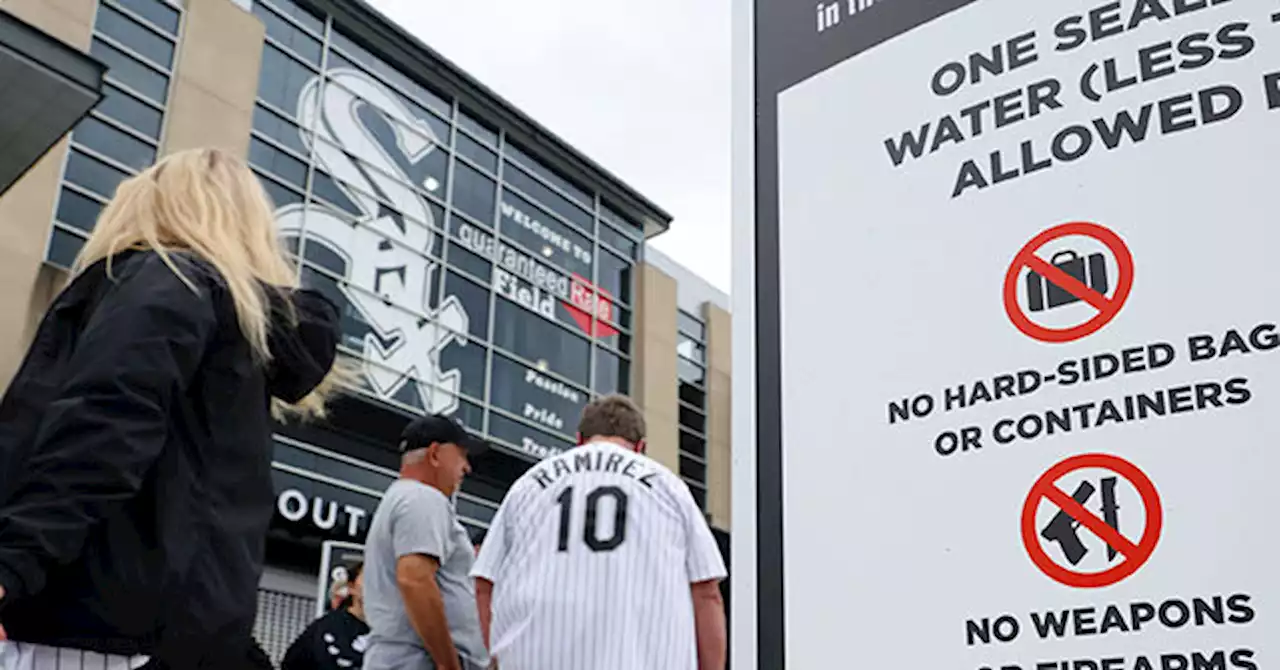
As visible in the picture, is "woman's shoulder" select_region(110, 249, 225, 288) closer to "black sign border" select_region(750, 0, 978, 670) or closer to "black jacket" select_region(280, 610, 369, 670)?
"black sign border" select_region(750, 0, 978, 670)

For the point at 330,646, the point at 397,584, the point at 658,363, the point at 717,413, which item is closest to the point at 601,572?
the point at 397,584

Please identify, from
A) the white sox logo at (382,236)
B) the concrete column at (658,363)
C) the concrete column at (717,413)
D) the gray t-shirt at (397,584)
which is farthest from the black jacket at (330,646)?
the concrete column at (717,413)

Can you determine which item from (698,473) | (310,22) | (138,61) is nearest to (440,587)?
(138,61)

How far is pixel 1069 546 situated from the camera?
98 cm

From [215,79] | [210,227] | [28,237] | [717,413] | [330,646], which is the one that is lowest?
[330,646]

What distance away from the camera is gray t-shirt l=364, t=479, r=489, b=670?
357 centimetres

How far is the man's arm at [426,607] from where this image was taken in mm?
3461

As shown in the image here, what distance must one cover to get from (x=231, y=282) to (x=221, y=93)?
14.4 m

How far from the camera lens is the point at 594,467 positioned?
3.36 m

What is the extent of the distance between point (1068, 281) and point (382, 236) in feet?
54.3

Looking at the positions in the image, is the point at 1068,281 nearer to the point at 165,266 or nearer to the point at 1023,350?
the point at 1023,350

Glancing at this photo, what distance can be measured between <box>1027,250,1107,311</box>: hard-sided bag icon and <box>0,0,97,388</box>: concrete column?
42.2 feet

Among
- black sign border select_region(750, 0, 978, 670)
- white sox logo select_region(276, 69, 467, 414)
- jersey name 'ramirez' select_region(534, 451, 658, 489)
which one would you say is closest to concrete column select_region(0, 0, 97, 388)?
white sox logo select_region(276, 69, 467, 414)

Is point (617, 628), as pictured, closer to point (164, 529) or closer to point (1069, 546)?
point (164, 529)
